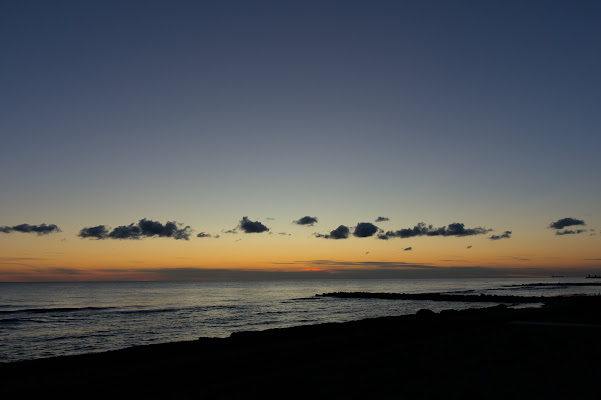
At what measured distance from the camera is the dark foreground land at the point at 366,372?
764 cm

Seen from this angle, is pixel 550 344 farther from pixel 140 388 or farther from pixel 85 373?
pixel 85 373

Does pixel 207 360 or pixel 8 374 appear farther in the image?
pixel 8 374

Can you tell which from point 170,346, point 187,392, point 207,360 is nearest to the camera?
point 187,392

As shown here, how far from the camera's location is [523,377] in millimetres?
8938

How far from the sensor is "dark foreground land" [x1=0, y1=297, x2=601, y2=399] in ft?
25.1

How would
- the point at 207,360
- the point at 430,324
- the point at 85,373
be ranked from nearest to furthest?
the point at 85,373, the point at 207,360, the point at 430,324

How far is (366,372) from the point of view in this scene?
31.4 feet

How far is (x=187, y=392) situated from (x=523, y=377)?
22.7 ft

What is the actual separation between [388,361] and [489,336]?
642 centimetres

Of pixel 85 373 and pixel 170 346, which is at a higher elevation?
pixel 85 373

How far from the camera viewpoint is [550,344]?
13.2 m

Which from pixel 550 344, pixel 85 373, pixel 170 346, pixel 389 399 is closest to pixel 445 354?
pixel 550 344

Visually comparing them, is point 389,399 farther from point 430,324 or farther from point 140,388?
point 430,324

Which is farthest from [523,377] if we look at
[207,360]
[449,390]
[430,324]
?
[430,324]
